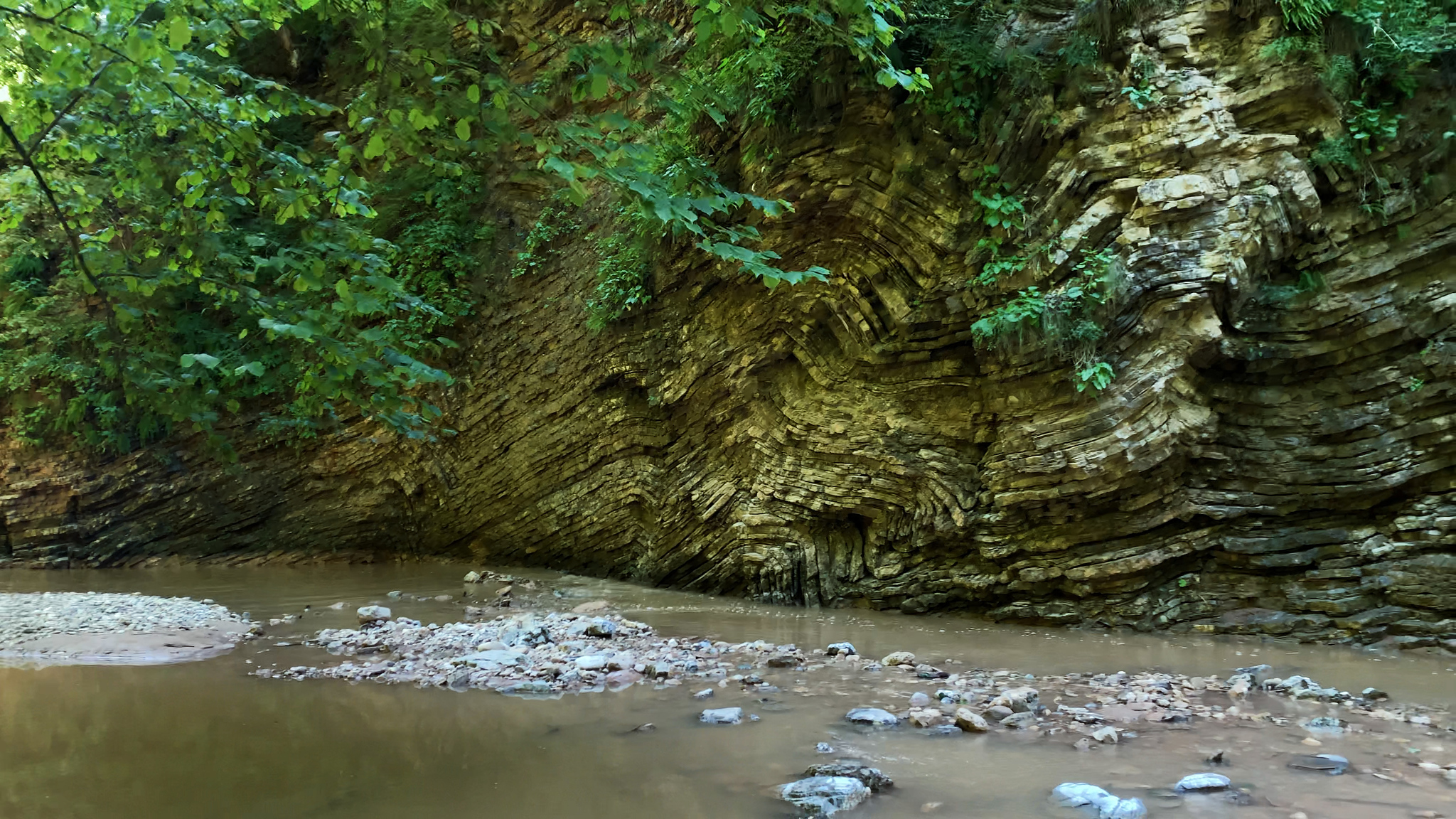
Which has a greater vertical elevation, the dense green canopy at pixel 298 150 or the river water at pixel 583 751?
the dense green canopy at pixel 298 150

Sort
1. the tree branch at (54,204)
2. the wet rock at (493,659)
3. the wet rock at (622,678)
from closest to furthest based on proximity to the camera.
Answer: the tree branch at (54,204), the wet rock at (622,678), the wet rock at (493,659)

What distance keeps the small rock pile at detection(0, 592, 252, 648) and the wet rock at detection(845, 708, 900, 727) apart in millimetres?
5141

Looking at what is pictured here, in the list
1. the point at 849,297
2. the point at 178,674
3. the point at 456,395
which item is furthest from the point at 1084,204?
the point at 456,395

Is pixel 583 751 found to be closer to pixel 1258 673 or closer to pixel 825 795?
pixel 825 795

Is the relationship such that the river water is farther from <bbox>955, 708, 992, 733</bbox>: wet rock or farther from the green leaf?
the green leaf

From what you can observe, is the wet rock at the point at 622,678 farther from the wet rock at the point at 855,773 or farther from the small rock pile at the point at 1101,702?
the wet rock at the point at 855,773

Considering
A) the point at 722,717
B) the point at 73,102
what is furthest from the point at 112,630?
the point at 722,717

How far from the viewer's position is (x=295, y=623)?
7172mm

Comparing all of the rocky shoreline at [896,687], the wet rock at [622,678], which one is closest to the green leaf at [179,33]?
the rocky shoreline at [896,687]

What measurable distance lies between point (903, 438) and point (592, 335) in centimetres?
492

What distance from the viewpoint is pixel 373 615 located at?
23.4 feet

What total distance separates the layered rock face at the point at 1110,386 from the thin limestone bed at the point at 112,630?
4811 mm

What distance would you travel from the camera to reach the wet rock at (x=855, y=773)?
9.45 feet

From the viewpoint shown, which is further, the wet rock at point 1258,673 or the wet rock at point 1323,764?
the wet rock at point 1258,673
